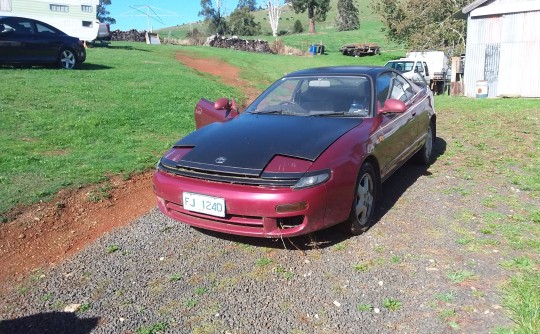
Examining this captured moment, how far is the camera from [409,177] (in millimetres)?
5785

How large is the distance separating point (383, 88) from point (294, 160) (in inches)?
75.4

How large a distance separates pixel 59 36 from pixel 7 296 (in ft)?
42.4

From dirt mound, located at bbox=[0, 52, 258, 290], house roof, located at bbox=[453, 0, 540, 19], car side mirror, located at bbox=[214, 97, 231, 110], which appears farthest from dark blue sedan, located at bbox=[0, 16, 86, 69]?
house roof, located at bbox=[453, 0, 540, 19]

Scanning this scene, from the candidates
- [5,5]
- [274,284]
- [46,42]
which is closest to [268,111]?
[274,284]

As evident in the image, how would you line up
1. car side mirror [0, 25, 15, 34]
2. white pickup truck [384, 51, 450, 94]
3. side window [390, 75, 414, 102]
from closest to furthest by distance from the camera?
side window [390, 75, 414, 102], car side mirror [0, 25, 15, 34], white pickup truck [384, 51, 450, 94]

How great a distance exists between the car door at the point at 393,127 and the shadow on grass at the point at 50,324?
278 cm

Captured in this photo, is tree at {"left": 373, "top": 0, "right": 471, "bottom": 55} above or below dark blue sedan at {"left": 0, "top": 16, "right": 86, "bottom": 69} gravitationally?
above

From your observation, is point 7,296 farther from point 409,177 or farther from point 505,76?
point 505,76

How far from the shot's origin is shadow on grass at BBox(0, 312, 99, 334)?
2.77m

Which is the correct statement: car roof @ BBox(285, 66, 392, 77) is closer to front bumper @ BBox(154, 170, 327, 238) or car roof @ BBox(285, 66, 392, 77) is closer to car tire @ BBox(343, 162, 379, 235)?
car tire @ BBox(343, 162, 379, 235)

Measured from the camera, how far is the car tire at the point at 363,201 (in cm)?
386

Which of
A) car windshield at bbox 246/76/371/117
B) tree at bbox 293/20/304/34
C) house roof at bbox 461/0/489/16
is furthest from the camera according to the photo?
tree at bbox 293/20/304/34

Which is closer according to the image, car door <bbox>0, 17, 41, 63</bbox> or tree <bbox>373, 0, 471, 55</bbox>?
car door <bbox>0, 17, 41, 63</bbox>

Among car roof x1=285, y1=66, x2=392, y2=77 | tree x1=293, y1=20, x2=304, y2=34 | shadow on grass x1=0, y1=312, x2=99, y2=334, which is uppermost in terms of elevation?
tree x1=293, y1=20, x2=304, y2=34
